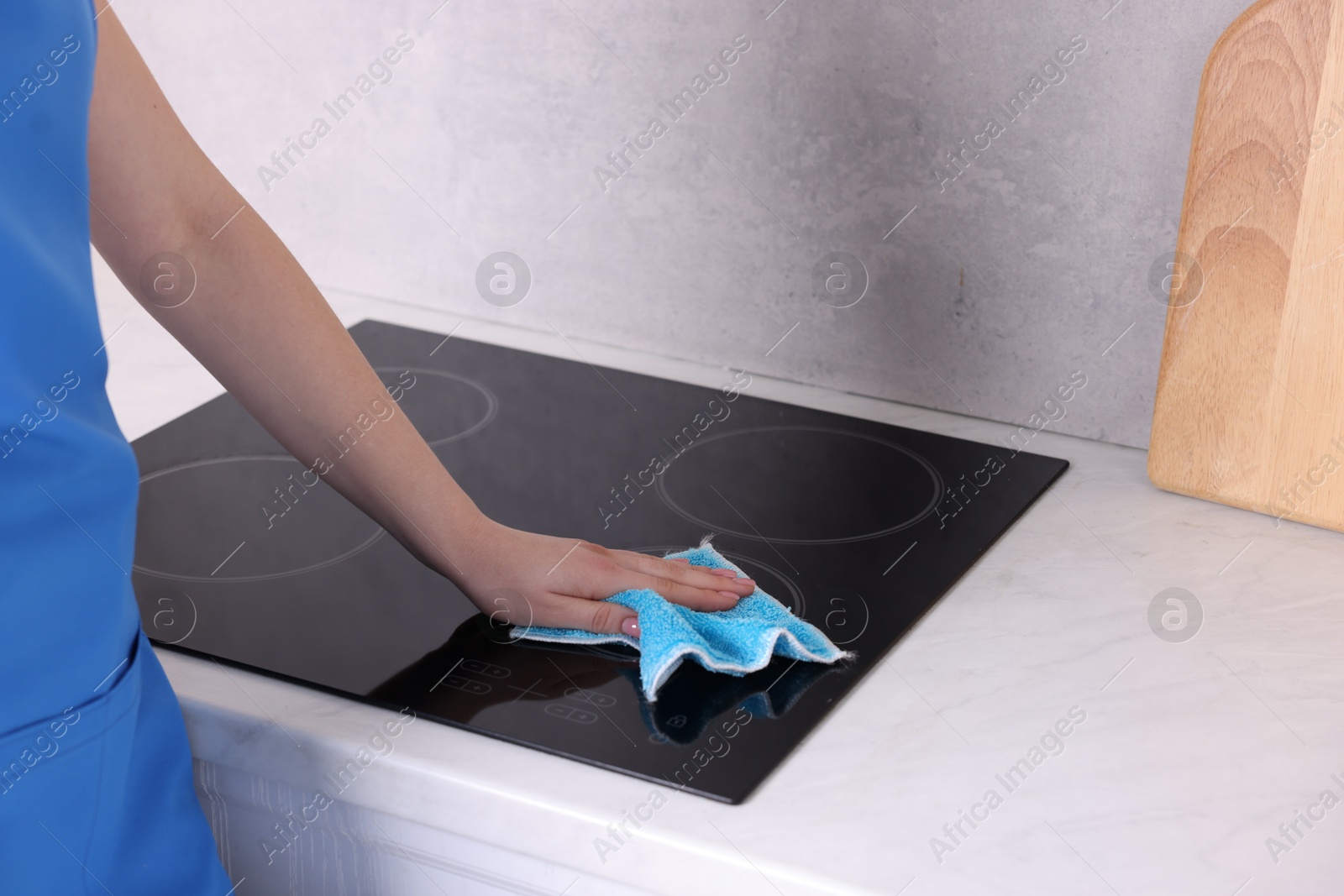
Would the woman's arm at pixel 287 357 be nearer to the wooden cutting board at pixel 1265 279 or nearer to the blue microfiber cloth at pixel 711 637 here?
the blue microfiber cloth at pixel 711 637

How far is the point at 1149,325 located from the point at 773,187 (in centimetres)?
34

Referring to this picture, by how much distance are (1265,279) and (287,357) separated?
2.13ft

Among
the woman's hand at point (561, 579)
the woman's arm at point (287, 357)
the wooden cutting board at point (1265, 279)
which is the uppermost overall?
the woman's arm at point (287, 357)

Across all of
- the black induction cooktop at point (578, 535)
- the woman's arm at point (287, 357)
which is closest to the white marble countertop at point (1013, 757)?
the black induction cooktop at point (578, 535)

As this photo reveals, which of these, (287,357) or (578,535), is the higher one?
(287,357)

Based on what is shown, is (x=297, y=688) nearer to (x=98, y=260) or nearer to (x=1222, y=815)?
(x=1222, y=815)

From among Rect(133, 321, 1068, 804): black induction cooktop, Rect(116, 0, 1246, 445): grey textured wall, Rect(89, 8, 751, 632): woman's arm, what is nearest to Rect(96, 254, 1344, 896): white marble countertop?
Rect(133, 321, 1068, 804): black induction cooktop

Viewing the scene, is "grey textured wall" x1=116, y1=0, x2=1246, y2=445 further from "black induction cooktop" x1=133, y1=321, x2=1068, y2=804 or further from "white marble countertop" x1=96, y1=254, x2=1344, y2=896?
"white marble countertop" x1=96, y1=254, x2=1344, y2=896

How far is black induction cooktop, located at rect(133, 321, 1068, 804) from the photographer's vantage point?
0.69 m

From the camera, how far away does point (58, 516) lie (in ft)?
1.90

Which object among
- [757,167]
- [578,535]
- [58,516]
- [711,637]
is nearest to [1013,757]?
[711,637]

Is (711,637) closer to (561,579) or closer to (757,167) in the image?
(561,579)

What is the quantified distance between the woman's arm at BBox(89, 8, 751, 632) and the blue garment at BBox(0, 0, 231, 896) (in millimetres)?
80

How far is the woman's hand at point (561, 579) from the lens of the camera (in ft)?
2.50
